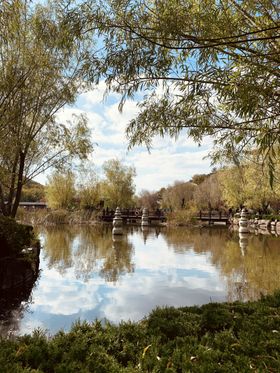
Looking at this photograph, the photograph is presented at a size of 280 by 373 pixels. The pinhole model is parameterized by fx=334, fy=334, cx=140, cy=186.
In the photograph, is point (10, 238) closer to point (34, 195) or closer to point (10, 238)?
point (10, 238)

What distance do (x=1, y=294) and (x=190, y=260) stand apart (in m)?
5.03

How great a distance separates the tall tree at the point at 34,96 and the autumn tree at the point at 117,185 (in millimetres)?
Answer: 22797

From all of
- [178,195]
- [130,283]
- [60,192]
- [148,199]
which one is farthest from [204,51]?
[148,199]

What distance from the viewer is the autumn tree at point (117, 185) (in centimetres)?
3156

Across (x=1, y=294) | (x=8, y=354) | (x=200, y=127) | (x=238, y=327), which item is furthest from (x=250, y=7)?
(x=1, y=294)

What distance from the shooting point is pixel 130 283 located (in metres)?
6.00

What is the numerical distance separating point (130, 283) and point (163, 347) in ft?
12.0

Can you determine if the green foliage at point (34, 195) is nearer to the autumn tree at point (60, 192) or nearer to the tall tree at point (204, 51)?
the autumn tree at point (60, 192)

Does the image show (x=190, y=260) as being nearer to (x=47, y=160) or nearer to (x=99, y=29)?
(x=47, y=160)

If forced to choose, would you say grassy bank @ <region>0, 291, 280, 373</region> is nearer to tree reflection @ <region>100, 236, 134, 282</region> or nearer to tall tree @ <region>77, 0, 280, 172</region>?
tall tree @ <region>77, 0, 280, 172</region>

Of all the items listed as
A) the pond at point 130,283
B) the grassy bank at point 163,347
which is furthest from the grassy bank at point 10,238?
the grassy bank at point 163,347

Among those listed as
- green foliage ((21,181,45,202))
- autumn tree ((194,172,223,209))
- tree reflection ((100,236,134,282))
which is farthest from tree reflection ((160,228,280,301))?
green foliage ((21,181,45,202))

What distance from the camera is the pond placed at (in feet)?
14.0

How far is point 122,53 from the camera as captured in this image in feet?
9.25
